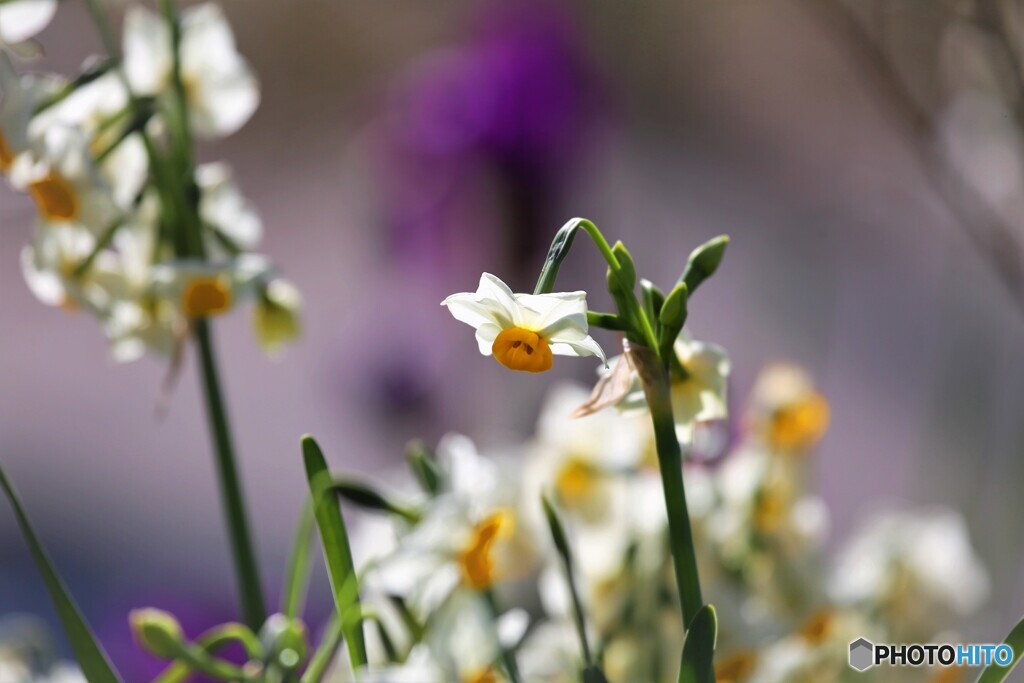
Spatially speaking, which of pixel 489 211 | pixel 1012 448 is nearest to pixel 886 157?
pixel 489 211

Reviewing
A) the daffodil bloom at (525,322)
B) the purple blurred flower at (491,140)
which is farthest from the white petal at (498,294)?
the purple blurred flower at (491,140)

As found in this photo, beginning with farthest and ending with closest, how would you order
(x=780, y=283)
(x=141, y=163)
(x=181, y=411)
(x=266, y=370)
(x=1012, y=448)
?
(x=266, y=370) → (x=181, y=411) → (x=780, y=283) → (x=1012, y=448) → (x=141, y=163)

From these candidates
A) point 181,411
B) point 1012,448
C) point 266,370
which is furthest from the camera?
point 266,370

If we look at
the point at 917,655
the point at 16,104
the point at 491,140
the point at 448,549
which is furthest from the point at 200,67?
the point at 491,140

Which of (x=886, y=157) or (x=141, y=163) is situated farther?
(x=886, y=157)

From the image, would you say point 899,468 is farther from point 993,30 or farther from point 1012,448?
point 993,30

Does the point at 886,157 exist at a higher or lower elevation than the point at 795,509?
lower

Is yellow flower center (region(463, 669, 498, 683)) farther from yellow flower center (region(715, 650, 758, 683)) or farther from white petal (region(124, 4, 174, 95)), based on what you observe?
white petal (region(124, 4, 174, 95))

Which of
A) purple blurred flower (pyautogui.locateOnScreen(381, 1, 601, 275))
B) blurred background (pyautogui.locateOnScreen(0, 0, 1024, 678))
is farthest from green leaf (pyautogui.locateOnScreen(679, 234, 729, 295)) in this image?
purple blurred flower (pyautogui.locateOnScreen(381, 1, 601, 275))
